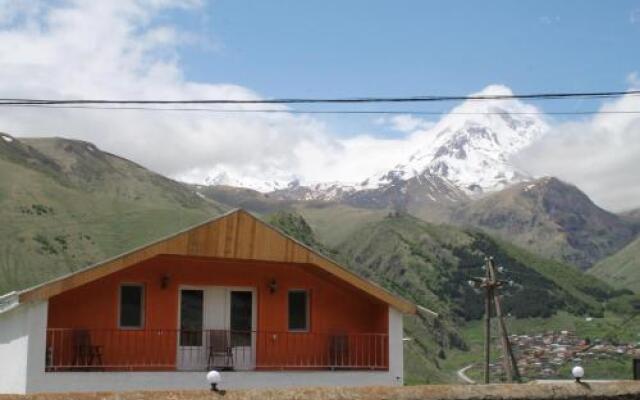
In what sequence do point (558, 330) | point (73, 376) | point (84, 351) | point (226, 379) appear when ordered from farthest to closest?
point (558, 330), point (226, 379), point (84, 351), point (73, 376)

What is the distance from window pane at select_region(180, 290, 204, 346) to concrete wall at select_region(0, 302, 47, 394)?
12.4 feet

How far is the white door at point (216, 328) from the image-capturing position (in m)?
23.4

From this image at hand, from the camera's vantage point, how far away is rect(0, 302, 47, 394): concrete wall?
806 inches

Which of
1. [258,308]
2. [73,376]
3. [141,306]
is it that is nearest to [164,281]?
[141,306]

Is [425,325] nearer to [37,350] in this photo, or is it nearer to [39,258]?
[39,258]

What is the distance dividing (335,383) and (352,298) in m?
2.58

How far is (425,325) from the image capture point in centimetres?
13388

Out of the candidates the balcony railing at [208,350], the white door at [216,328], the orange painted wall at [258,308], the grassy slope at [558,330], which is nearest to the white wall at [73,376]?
the balcony railing at [208,350]

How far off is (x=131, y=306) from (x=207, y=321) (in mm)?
1906

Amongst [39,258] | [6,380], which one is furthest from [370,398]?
[39,258]

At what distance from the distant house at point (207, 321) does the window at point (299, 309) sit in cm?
3

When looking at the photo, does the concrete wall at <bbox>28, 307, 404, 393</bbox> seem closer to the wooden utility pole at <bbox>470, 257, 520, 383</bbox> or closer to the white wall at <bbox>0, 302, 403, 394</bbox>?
the white wall at <bbox>0, 302, 403, 394</bbox>

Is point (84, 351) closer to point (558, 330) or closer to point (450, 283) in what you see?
point (558, 330)

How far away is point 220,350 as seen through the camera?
2367 centimetres
